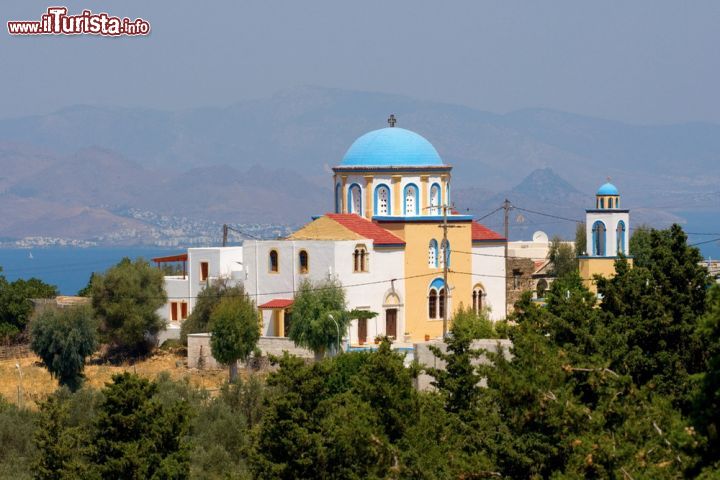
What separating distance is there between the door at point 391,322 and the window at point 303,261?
274cm

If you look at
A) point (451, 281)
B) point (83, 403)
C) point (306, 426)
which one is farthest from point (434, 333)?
point (306, 426)

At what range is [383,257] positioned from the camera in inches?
1930

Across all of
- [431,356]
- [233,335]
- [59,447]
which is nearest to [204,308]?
[233,335]

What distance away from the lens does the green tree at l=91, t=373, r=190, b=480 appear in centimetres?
2947

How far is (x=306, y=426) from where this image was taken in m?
28.8

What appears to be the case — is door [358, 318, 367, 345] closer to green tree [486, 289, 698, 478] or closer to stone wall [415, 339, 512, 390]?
stone wall [415, 339, 512, 390]

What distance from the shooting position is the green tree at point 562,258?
196 feet

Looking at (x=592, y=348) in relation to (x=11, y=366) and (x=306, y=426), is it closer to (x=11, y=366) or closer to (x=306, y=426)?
(x=306, y=426)

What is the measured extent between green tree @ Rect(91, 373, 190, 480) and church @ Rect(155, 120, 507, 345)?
17387mm

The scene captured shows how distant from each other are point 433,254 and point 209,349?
7542mm

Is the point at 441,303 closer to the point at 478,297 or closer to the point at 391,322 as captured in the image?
the point at 478,297

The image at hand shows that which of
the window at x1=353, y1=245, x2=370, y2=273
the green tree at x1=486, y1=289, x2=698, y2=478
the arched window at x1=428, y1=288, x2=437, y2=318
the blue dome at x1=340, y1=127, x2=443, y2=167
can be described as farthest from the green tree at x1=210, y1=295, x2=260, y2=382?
the green tree at x1=486, y1=289, x2=698, y2=478

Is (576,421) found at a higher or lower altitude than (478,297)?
lower

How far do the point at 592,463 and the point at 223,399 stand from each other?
1842cm
